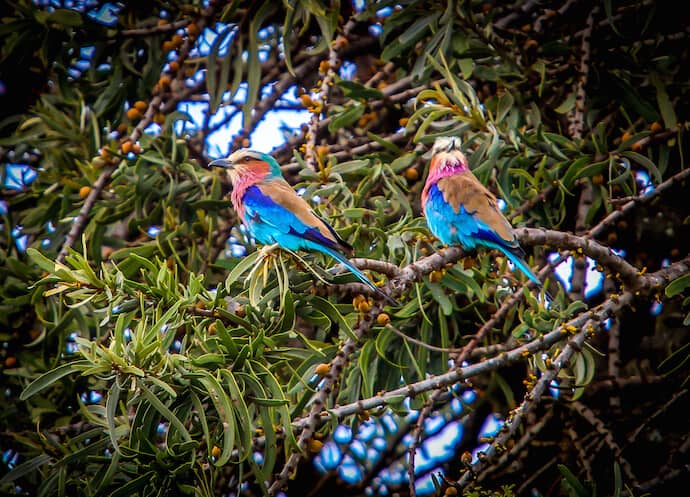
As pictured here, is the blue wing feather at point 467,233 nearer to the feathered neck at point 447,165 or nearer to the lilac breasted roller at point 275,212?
the feathered neck at point 447,165

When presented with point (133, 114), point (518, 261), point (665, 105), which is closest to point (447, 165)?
point (518, 261)

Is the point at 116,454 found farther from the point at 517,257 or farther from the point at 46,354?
the point at 517,257

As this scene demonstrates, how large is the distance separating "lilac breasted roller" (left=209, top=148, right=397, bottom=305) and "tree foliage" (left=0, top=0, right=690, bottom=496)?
11cm

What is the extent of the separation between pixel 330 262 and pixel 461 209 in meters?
0.67

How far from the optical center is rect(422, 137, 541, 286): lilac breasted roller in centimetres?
366

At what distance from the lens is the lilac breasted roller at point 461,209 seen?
3656 mm

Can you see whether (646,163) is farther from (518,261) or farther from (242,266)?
(242,266)

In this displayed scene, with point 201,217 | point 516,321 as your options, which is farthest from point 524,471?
point 201,217

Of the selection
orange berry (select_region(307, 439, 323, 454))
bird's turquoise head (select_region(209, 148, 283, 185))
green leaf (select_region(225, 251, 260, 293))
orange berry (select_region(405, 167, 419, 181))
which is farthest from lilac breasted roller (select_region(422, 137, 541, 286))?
orange berry (select_region(307, 439, 323, 454))

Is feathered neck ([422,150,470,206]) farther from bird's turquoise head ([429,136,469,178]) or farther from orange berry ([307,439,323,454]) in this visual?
orange berry ([307,439,323,454])

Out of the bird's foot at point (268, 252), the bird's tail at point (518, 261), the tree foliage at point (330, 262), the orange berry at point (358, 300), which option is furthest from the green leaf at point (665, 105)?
the bird's foot at point (268, 252)

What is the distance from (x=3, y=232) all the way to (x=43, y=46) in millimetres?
1048

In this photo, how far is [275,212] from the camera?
3.82 m

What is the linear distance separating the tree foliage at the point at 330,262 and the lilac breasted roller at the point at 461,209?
0.33 feet
